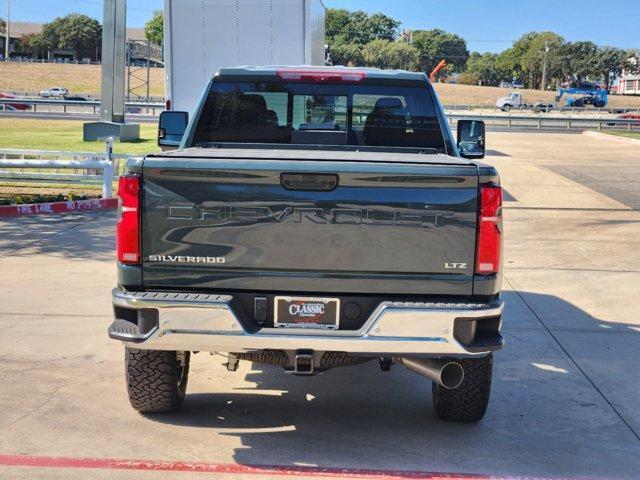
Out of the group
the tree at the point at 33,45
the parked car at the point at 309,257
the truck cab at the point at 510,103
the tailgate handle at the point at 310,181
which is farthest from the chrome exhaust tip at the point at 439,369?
the tree at the point at 33,45

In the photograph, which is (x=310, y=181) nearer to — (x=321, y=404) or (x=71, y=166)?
(x=321, y=404)

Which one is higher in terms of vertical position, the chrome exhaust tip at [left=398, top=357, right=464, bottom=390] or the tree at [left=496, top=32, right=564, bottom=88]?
the tree at [left=496, top=32, right=564, bottom=88]

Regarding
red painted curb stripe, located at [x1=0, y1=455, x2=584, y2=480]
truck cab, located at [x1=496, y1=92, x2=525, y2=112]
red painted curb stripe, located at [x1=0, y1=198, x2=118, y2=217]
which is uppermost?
truck cab, located at [x1=496, y1=92, x2=525, y2=112]

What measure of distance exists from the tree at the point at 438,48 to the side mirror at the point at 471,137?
526 ft

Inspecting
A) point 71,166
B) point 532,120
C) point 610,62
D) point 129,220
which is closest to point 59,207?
point 71,166

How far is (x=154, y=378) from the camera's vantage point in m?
5.16

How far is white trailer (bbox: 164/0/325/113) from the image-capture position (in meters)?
14.7

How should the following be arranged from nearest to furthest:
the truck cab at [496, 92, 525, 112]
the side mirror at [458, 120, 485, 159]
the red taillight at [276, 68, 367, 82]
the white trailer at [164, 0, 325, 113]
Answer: the red taillight at [276, 68, 367, 82], the side mirror at [458, 120, 485, 159], the white trailer at [164, 0, 325, 113], the truck cab at [496, 92, 525, 112]

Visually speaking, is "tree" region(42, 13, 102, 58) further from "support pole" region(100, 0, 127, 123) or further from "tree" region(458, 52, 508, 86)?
"support pole" region(100, 0, 127, 123)

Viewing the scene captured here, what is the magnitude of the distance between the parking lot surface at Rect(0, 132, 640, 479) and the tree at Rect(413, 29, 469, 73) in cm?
15914

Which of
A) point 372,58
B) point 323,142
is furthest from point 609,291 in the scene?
point 372,58

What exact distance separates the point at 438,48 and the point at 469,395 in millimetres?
171419

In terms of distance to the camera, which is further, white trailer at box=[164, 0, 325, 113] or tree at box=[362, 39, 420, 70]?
tree at box=[362, 39, 420, 70]

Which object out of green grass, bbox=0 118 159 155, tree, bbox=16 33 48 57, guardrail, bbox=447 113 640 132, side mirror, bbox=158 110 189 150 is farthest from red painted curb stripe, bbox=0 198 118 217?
tree, bbox=16 33 48 57
